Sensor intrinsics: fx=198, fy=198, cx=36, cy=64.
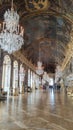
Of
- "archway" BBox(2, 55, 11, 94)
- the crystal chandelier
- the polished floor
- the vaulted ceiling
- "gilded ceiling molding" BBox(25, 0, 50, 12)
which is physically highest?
"gilded ceiling molding" BBox(25, 0, 50, 12)

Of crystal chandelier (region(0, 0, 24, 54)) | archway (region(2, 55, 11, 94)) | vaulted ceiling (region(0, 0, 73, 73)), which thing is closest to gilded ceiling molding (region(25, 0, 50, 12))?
vaulted ceiling (region(0, 0, 73, 73))

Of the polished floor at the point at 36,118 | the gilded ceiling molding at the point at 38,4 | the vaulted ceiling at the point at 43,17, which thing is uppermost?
the gilded ceiling molding at the point at 38,4

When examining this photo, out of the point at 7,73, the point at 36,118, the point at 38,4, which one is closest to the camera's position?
the point at 36,118

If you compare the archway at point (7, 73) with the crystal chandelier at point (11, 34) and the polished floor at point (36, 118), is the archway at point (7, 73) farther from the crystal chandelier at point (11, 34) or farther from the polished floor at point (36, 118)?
the polished floor at point (36, 118)

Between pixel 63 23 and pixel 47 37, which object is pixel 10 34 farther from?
pixel 47 37

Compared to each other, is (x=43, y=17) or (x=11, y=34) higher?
(x=43, y=17)

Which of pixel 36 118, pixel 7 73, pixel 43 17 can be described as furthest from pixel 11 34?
pixel 7 73

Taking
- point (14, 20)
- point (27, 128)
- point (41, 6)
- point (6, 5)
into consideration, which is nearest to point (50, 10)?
point (41, 6)

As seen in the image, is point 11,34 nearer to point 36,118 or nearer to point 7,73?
point 36,118

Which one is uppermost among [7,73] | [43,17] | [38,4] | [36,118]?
[38,4]

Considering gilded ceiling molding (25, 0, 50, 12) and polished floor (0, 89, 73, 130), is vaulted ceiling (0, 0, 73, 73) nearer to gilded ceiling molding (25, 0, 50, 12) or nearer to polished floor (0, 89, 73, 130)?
gilded ceiling molding (25, 0, 50, 12)

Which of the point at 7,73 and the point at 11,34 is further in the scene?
the point at 7,73

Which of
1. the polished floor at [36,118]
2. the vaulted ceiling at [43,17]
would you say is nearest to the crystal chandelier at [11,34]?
the polished floor at [36,118]

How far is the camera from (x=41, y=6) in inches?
672
